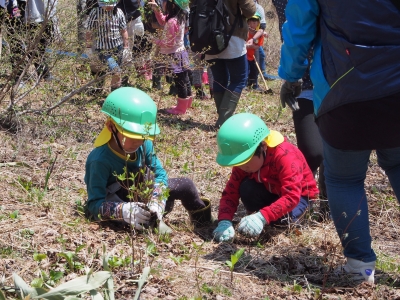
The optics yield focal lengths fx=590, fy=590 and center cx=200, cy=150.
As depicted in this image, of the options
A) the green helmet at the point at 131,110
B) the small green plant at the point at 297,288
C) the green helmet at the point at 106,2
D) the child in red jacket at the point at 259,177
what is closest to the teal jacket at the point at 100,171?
the green helmet at the point at 131,110

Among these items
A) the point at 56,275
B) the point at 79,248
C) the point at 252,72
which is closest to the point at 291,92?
the point at 79,248

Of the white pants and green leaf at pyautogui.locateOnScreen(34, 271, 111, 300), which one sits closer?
green leaf at pyautogui.locateOnScreen(34, 271, 111, 300)

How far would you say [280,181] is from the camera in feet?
11.5

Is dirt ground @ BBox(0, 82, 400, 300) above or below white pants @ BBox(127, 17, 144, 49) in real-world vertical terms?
below

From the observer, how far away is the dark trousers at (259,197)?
11.9ft

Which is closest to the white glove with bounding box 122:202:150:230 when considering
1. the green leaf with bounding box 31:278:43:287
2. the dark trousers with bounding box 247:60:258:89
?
the green leaf with bounding box 31:278:43:287

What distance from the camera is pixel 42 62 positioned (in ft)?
17.3

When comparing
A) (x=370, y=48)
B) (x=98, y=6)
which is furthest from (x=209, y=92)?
(x=370, y=48)

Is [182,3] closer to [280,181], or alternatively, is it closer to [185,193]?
[185,193]

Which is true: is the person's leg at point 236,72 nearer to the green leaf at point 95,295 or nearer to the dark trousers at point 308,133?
the dark trousers at point 308,133

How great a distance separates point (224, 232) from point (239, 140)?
555 mm

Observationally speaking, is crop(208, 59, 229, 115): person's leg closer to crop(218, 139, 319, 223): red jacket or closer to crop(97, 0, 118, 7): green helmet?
crop(97, 0, 118, 7): green helmet

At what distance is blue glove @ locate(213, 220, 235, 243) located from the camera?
341cm

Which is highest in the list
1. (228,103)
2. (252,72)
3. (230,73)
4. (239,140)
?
(239,140)
